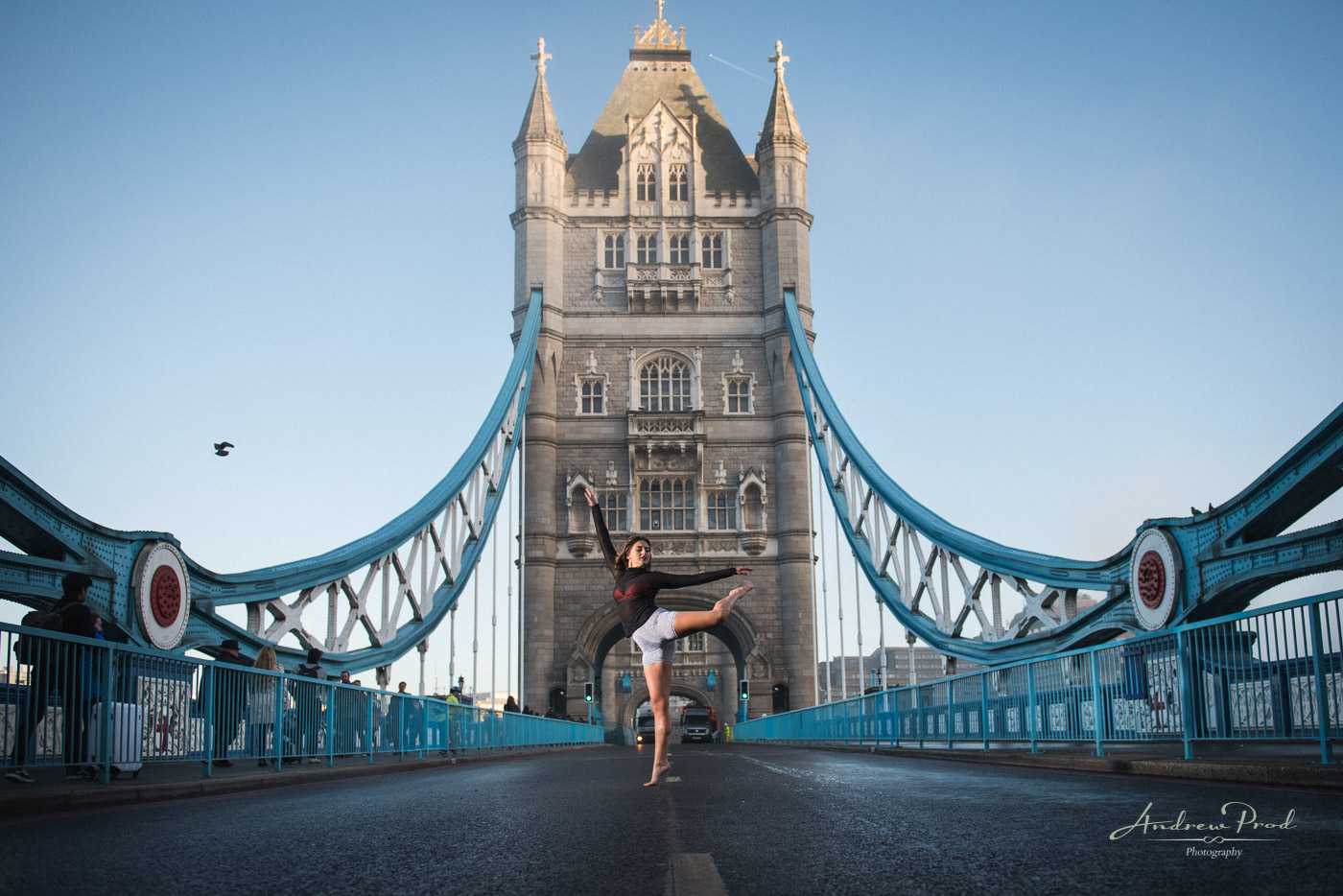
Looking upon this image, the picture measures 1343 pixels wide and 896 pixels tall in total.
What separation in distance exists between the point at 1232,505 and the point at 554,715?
74.7ft

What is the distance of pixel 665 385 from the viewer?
38.3m

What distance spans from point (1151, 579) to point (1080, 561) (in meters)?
4.47

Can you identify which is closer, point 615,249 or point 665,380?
point 665,380

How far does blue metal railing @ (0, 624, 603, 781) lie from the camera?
6.56 meters

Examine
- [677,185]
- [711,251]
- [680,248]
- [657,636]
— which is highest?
[677,185]

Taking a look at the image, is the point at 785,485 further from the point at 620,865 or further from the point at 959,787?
the point at 620,865

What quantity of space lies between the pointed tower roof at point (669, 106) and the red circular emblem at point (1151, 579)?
84.8ft

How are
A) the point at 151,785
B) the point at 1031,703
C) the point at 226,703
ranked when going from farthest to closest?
the point at 1031,703, the point at 226,703, the point at 151,785

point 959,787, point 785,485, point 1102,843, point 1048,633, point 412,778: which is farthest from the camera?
point 785,485

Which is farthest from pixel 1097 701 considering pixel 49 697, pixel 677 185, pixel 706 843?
pixel 677 185

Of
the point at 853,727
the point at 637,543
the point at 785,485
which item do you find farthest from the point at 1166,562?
the point at 785,485

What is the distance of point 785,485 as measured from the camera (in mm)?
37188

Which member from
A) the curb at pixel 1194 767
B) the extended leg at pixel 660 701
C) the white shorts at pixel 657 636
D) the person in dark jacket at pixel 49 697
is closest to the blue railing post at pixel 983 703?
the curb at pixel 1194 767

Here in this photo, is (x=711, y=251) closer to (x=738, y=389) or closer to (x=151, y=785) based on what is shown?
(x=738, y=389)
